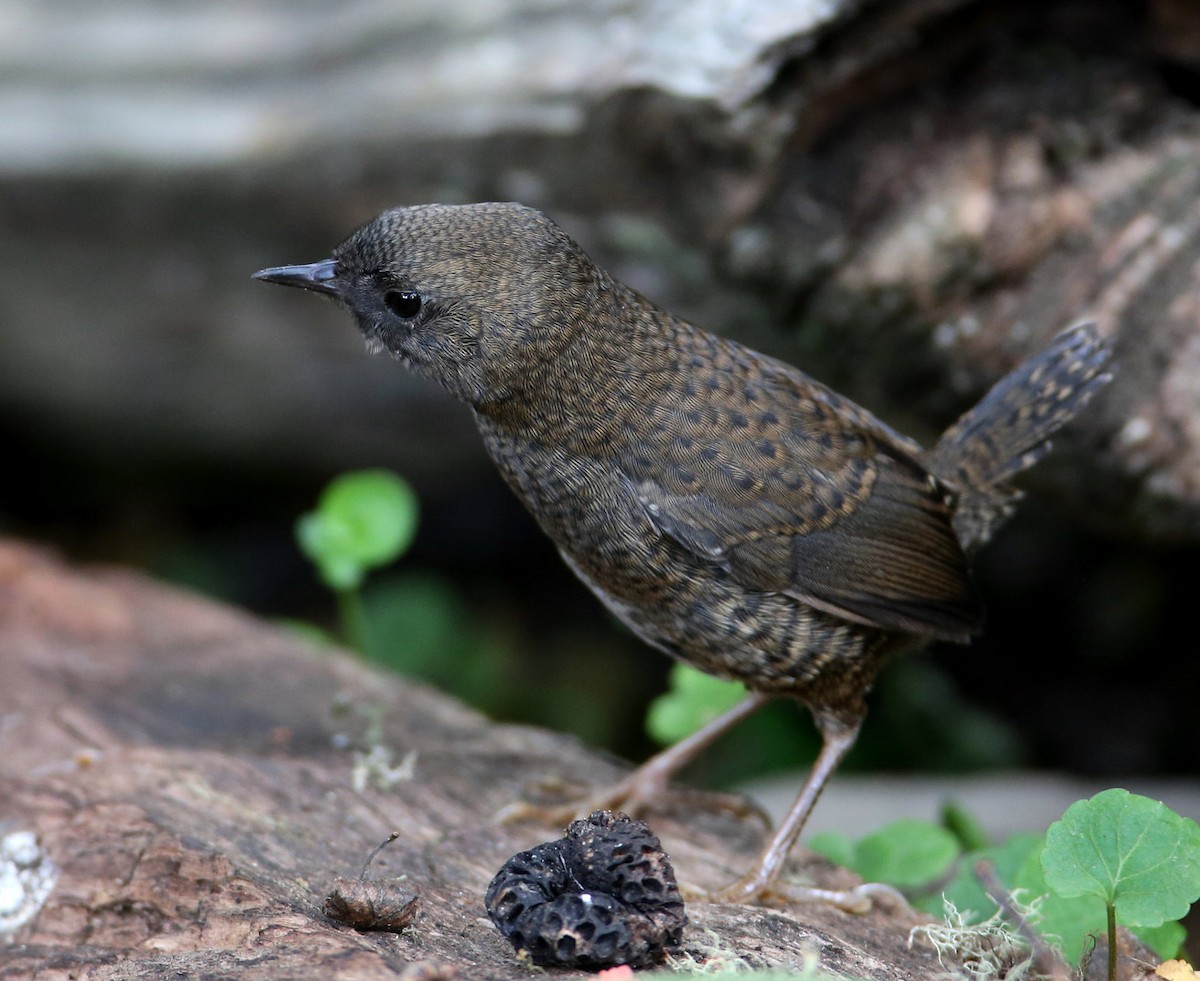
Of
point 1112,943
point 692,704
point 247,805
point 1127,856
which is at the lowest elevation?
point 247,805

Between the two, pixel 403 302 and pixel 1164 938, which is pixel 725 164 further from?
pixel 1164 938

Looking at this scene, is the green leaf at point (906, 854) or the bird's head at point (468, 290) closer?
the bird's head at point (468, 290)

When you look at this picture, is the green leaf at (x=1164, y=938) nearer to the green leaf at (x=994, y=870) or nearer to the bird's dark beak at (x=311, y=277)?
the green leaf at (x=994, y=870)

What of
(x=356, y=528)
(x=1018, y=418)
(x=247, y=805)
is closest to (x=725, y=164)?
(x=1018, y=418)

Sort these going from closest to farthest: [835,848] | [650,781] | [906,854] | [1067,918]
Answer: [1067,918]
[906,854]
[835,848]
[650,781]

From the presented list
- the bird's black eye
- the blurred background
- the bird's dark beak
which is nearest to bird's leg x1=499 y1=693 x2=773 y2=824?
the blurred background

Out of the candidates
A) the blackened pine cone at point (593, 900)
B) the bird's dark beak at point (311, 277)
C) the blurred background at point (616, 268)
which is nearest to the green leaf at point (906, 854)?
the blackened pine cone at point (593, 900)

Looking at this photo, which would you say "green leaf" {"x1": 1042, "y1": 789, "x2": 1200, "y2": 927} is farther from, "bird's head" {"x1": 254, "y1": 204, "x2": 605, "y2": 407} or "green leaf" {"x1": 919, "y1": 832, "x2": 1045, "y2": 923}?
"bird's head" {"x1": 254, "y1": 204, "x2": 605, "y2": 407}

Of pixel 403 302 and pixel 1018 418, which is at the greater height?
pixel 1018 418
